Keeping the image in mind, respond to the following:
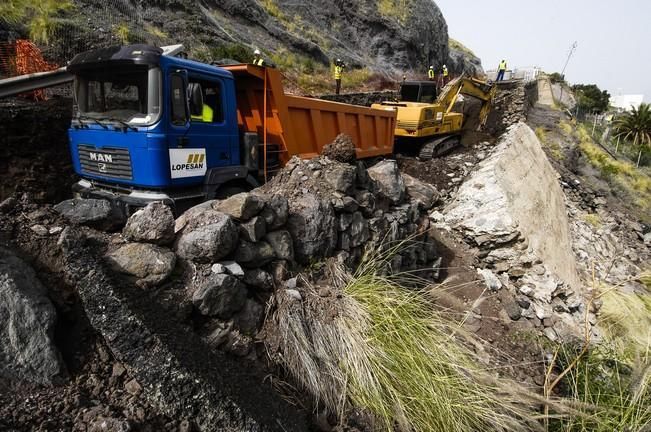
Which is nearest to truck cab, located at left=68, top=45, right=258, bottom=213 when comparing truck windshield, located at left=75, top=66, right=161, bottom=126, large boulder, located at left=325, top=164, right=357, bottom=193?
truck windshield, located at left=75, top=66, right=161, bottom=126

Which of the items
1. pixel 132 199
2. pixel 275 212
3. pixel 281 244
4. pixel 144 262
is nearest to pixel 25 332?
pixel 144 262

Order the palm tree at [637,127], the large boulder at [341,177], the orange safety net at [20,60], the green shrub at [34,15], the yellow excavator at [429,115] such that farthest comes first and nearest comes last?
the palm tree at [637,127] → the yellow excavator at [429,115] → the green shrub at [34,15] → the orange safety net at [20,60] → the large boulder at [341,177]

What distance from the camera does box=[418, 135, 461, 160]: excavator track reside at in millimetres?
9477

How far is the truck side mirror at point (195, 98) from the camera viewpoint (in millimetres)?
4235

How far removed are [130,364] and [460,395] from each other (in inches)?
83.2

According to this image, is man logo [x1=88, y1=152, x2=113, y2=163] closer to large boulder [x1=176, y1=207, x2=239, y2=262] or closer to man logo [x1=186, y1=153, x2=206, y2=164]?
man logo [x1=186, y1=153, x2=206, y2=164]

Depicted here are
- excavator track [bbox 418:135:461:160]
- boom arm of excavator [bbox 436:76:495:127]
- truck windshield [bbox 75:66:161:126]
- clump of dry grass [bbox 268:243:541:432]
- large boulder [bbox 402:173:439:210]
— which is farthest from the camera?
boom arm of excavator [bbox 436:76:495:127]

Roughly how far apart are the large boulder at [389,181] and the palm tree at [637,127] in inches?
1603

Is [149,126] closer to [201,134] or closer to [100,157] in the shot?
[201,134]

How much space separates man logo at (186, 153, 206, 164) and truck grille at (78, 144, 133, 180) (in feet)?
2.09

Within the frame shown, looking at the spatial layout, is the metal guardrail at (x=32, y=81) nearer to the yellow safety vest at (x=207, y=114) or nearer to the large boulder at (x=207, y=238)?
the yellow safety vest at (x=207, y=114)

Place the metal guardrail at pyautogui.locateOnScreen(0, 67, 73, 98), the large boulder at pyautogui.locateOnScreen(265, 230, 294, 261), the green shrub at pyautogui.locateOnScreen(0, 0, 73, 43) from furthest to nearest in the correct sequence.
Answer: the green shrub at pyautogui.locateOnScreen(0, 0, 73, 43) → the metal guardrail at pyautogui.locateOnScreen(0, 67, 73, 98) → the large boulder at pyautogui.locateOnScreen(265, 230, 294, 261)

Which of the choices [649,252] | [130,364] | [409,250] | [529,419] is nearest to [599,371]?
[529,419]

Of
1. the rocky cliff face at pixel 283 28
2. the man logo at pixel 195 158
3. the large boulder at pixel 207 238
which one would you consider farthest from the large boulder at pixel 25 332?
the rocky cliff face at pixel 283 28
